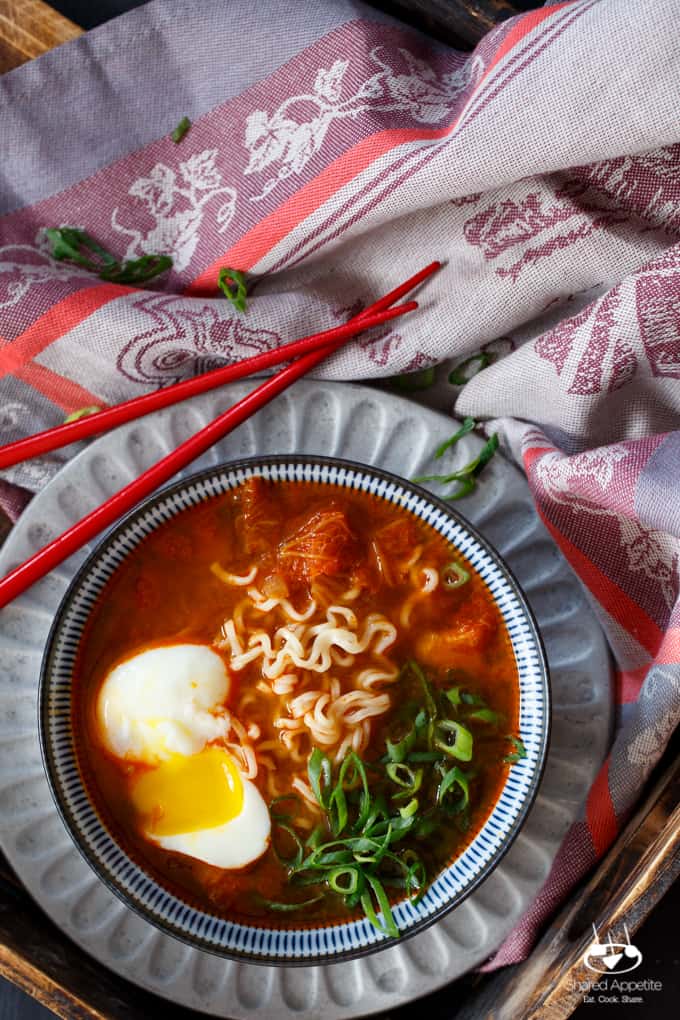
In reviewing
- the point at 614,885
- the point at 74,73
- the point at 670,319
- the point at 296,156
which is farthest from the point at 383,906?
the point at 74,73

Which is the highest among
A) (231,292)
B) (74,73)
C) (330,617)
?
(74,73)

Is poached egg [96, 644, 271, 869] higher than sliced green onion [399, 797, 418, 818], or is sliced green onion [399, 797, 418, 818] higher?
poached egg [96, 644, 271, 869]

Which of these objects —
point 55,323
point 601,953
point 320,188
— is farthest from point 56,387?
point 601,953

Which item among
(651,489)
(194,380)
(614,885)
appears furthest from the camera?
(194,380)

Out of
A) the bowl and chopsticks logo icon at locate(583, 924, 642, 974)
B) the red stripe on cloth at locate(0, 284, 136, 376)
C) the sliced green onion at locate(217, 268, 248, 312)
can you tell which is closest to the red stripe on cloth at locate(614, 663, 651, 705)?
the bowl and chopsticks logo icon at locate(583, 924, 642, 974)

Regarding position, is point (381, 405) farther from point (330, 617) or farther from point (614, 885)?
point (614, 885)

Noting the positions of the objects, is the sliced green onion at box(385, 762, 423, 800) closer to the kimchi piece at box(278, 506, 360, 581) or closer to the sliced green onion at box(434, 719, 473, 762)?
the sliced green onion at box(434, 719, 473, 762)

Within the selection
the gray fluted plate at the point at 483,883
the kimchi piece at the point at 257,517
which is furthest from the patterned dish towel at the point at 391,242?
the kimchi piece at the point at 257,517
